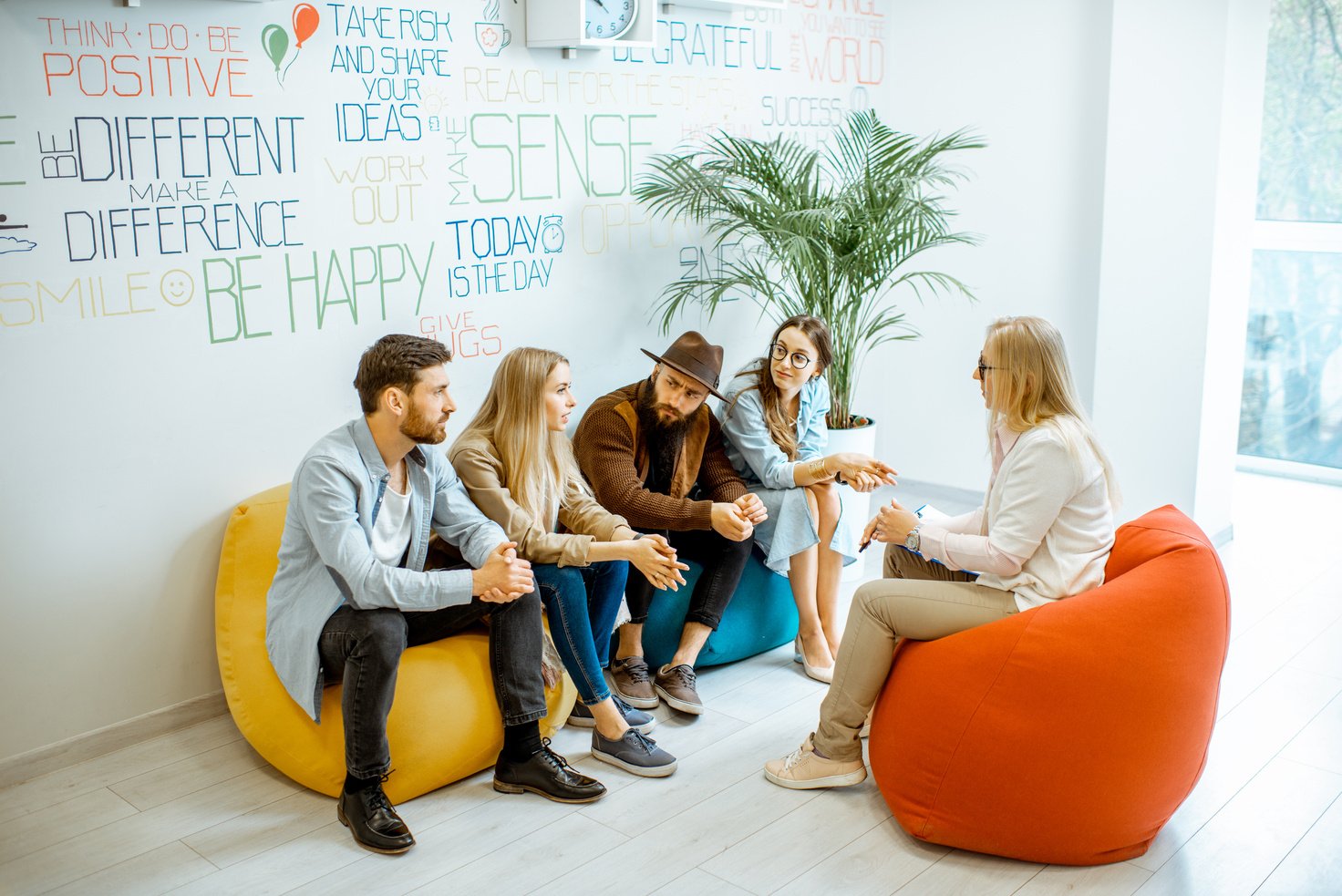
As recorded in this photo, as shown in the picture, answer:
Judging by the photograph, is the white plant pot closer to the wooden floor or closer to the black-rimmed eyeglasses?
the black-rimmed eyeglasses

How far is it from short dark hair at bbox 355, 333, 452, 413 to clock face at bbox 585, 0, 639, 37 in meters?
1.38

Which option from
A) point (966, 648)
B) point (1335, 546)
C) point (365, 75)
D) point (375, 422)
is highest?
point (365, 75)

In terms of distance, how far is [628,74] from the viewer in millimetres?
3939

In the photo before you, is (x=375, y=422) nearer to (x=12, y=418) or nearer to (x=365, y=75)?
(x=12, y=418)

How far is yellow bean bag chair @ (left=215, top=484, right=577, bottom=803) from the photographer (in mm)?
2750

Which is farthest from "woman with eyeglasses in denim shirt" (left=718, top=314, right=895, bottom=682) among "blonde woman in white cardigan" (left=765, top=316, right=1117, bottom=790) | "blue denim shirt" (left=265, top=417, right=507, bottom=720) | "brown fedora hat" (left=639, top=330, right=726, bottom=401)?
"blue denim shirt" (left=265, top=417, right=507, bottom=720)

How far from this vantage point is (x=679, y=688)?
3.29m

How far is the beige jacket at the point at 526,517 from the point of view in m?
2.94

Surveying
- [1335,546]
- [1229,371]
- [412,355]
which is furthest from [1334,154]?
[412,355]

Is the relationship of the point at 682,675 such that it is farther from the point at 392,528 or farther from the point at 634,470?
the point at 392,528

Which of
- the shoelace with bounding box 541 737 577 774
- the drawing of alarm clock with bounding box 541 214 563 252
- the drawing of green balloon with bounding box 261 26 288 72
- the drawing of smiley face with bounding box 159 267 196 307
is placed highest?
the drawing of green balloon with bounding box 261 26 288 72

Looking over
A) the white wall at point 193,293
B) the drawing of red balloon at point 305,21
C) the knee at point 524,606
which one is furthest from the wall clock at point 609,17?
the knee at point 524,606

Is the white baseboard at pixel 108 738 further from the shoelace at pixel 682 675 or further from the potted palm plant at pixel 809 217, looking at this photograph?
the potted palm plant at pixel 809 217

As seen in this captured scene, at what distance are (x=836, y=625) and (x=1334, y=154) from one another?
3.38 m
